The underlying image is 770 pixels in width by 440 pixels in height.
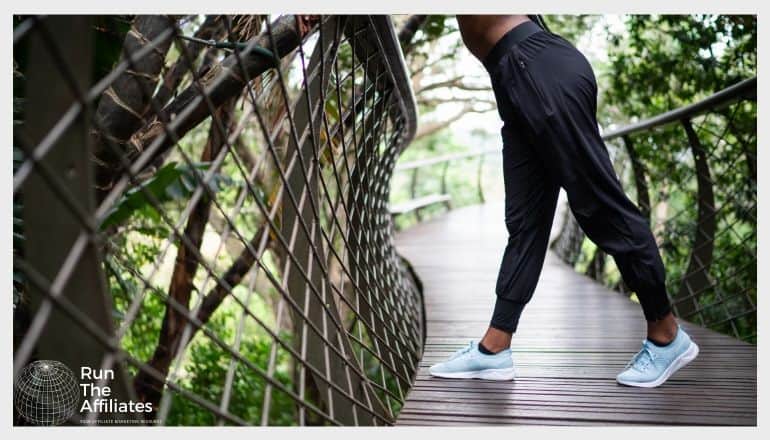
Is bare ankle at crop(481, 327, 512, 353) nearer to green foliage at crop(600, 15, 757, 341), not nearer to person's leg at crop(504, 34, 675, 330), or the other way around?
person's leg at crop(504, 34, 675, 330)

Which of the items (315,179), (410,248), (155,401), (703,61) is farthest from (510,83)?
(410,248)

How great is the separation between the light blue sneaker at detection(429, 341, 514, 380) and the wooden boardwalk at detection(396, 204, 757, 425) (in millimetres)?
17

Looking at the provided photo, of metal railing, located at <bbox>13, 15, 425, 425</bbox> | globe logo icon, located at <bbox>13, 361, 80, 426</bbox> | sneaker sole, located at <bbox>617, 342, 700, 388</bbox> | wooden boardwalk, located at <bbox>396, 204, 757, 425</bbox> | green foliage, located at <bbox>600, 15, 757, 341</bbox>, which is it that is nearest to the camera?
metal railing, located at <bbox>13, 15, 425, 425</bbox>

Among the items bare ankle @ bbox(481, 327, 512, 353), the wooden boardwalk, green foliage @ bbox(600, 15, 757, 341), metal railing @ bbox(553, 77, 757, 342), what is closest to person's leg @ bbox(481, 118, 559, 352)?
bare ankle @ bbox(481, 327, 512, 353)

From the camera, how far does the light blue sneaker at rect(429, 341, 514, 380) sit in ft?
5.16

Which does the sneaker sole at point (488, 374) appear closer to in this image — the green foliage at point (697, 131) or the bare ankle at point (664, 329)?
the bare ankle at point (664, 329)

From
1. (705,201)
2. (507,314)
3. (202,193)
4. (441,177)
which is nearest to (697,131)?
(705,201)

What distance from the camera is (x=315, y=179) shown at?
1472mm

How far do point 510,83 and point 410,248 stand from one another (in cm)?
351

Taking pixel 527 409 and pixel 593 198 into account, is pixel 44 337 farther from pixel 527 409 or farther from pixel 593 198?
pixel 593 198

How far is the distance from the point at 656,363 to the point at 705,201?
55.4 inches

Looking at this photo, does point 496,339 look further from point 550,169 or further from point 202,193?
point 202,193

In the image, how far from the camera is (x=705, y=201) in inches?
109

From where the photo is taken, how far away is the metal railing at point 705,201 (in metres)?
2.51
